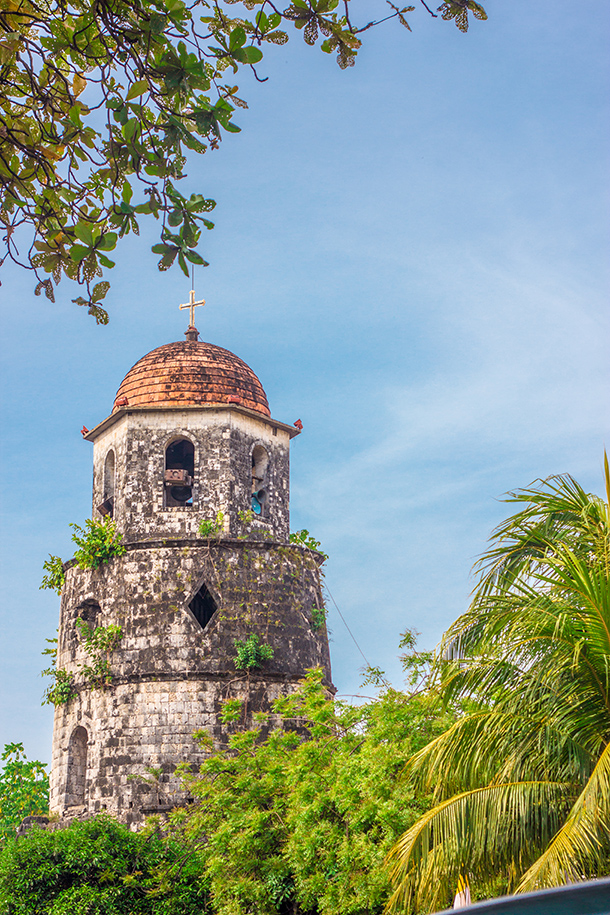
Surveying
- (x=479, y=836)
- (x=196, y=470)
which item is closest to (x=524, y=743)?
(x=479, y=836)

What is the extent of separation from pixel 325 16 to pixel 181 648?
13521mm

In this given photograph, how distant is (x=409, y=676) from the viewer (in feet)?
41.4

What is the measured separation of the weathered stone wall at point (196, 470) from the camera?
1825 centimetres

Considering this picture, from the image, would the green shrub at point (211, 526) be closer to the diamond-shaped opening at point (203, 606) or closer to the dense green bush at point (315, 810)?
the diamond-shaped opening at point (203, 606)

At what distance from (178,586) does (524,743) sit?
1094 centimetres

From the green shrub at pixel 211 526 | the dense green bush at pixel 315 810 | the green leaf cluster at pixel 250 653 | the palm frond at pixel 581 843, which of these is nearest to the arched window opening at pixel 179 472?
the green shrub at pixel 211 526

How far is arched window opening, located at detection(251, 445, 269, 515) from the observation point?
19484mm

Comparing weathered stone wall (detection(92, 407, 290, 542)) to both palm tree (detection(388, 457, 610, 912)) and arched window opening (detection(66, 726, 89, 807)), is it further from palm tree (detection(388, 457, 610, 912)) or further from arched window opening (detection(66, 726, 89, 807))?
palm tree (detection(388, 457, 610, 912))

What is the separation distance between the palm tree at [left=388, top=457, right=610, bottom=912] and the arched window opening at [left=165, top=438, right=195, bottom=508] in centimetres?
1125

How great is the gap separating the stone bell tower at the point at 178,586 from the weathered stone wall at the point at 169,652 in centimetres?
2

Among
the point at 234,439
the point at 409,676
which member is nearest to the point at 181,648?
the point at 234,439

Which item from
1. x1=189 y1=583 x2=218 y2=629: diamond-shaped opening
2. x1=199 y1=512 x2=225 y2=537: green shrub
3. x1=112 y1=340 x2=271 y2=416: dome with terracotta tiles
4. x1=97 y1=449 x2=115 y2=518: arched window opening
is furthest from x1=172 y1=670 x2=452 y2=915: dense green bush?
x1=112 y1=340 x2=271 y2=416: dome with terracotta tiles

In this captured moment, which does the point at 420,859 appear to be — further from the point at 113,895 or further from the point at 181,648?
the point at 181,648

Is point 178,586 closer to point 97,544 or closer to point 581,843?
point 97,544
